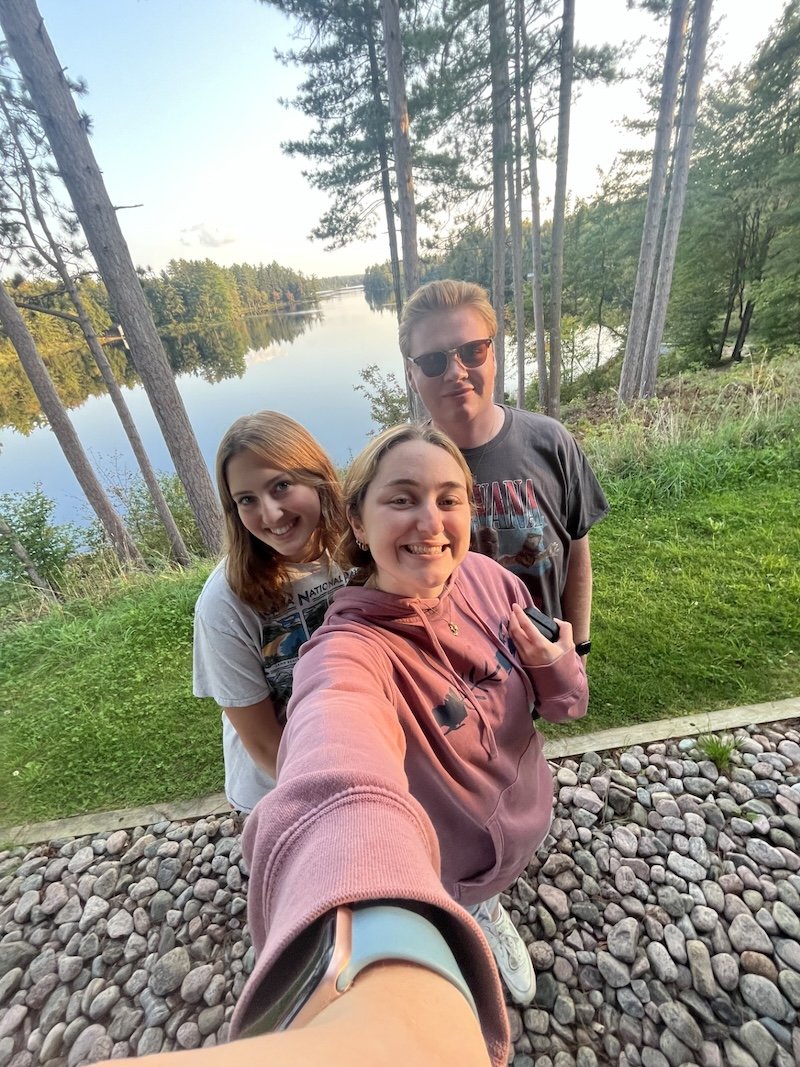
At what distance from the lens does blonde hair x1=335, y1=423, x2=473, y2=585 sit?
1151mm

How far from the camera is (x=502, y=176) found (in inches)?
397

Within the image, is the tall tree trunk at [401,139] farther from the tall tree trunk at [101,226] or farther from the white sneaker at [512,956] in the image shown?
the white sneaker at [512,956]

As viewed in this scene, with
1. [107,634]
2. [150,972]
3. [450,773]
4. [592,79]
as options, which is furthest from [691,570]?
[592,79]

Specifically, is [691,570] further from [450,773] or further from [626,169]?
[626,169]

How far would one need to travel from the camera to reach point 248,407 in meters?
16.1

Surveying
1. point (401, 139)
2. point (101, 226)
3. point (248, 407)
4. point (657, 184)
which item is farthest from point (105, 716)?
point (248, 407)

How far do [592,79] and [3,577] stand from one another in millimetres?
14537

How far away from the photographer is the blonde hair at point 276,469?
129 cm

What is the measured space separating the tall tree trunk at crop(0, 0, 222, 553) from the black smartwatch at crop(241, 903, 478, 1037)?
6.08 metres

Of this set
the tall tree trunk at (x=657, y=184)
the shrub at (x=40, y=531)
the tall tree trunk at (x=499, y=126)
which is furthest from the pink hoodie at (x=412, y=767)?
the shrub at (x=40, y=531)

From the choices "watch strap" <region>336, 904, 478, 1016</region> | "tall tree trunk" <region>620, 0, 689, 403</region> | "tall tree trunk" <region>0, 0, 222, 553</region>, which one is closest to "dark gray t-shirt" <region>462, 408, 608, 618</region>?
"watch strap" <region>336, 904, 478, 1016</region>

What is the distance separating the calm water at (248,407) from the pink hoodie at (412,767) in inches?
409

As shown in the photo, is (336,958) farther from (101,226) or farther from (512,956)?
(101,226)

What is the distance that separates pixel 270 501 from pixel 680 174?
10695 millimetres
